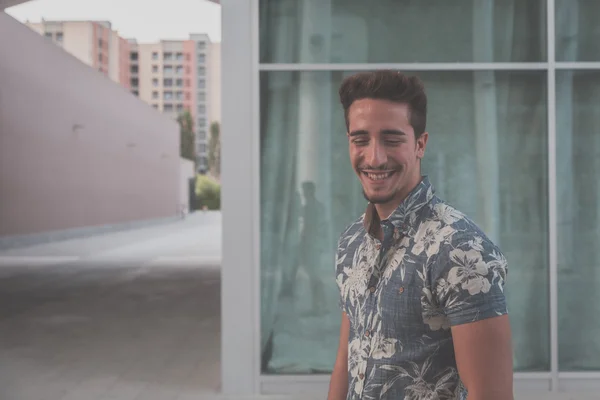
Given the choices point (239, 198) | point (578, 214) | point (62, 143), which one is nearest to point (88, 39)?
point (62, 143)

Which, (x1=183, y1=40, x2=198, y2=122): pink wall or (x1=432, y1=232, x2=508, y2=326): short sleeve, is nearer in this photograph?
(x1=432, y1=232, x2=508, y2=326): short sleeve

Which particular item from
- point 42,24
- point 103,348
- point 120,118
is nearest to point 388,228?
point 103,348

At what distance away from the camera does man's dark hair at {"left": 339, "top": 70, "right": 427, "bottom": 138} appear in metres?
1.59

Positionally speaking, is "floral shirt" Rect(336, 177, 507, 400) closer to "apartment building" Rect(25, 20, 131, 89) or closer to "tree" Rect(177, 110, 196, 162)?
"tree" Rect(177, 110, 196, 162)

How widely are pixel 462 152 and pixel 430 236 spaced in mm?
3898

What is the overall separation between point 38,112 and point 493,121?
2018cm

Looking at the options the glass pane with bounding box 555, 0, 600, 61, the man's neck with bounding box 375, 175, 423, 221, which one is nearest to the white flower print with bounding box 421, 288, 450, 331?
the man's neck with bounding box 375, 175, 423, 221

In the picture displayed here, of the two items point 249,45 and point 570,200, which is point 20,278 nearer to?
point 249,45

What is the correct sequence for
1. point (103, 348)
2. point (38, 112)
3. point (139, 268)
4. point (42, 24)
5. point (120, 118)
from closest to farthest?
point (103, 348), point (139, 268), point (38, 112), point (120, 118), point (42, 24)

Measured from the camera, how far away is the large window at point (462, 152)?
5273mm

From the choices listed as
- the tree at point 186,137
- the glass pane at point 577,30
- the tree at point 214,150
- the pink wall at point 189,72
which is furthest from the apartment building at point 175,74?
the glass pane at point 577,30

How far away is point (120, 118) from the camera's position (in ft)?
105

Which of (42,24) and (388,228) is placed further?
(42,24)

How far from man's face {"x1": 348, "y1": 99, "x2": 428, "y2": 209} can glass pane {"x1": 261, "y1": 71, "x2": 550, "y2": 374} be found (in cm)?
367
